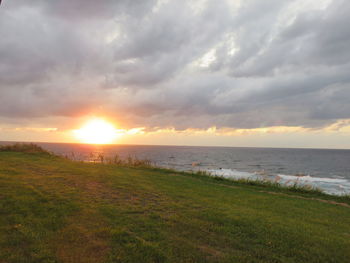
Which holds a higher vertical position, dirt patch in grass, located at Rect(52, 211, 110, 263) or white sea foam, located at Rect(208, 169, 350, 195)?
dirt patch in grass, located at Rect(52, 211, 110, 263)

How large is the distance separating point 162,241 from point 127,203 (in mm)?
3302

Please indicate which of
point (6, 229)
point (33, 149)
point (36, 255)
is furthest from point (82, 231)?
point (33, 149)

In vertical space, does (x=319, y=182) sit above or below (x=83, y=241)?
below

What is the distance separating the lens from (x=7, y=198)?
7.32 m

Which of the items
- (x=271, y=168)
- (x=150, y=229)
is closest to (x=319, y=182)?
(x=271, y=168)

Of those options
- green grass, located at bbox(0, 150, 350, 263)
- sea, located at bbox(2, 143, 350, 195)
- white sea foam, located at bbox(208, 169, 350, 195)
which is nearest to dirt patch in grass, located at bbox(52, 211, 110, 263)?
green grass, located at bbox(0, 150, 350, 263)

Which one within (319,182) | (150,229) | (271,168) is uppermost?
(150,229)

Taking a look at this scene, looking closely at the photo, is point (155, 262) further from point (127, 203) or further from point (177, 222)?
point (127, 203)

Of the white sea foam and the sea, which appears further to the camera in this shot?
the sea

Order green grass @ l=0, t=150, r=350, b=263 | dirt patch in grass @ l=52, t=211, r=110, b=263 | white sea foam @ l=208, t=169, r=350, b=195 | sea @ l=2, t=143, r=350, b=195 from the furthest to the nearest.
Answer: sea @ l=2, t=143, r=350, b=195
white sea foam @ l=208, t=169, r=350, b=195
green grass @ l=0, t=150, r=350, b=263
dirt patch in grass @ l=52, t=211, r=110, b=263

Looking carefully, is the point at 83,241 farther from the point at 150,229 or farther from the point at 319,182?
the point at 319,182

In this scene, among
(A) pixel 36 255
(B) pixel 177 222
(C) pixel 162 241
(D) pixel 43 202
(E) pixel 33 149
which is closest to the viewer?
(A) pixel 36 255

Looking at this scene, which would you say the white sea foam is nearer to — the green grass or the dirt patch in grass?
the green grass

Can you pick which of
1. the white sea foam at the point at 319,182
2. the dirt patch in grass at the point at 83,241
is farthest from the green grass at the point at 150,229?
the white sea foam at the point at 319,182
